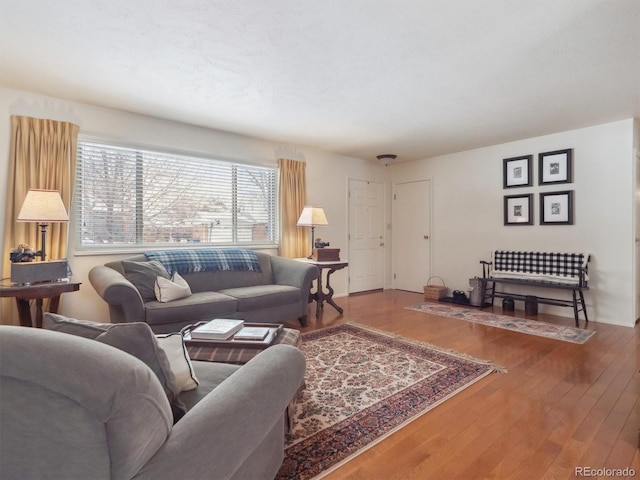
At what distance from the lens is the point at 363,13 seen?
198cm

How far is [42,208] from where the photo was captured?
8.89ft

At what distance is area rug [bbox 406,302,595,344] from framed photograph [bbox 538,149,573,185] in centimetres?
183

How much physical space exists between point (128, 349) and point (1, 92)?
3467 mm

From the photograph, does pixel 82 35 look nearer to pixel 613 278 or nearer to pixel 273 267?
pixel 273 267

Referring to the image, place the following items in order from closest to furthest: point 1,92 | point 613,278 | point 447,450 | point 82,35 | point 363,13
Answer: point 447,450, point 363,13, point 82,35, point 1,92, point 613,278

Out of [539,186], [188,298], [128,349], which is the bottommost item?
[188,298]

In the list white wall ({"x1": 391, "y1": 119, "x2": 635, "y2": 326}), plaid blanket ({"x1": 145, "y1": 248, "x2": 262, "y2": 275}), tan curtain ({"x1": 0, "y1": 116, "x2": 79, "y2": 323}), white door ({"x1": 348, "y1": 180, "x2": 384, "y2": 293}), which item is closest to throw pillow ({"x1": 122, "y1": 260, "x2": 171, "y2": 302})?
plaid blanket ({"x1": 145, "y1": 248, "x2": 262, "y2": 275})

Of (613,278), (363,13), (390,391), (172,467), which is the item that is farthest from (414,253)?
(172,467)

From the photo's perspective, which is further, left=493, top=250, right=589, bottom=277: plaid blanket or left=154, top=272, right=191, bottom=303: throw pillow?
left=493, top=250, right=589, bottom=277: plaid blanket

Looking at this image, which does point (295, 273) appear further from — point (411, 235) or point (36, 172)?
point (411, 235)

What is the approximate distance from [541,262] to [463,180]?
166 centimetres

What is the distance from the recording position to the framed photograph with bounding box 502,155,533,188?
4.56m

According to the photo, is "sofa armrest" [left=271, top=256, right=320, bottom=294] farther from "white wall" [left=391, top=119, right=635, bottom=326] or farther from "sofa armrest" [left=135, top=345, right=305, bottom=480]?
"white wall" [left=391, top=119, right=635, bottom=326]

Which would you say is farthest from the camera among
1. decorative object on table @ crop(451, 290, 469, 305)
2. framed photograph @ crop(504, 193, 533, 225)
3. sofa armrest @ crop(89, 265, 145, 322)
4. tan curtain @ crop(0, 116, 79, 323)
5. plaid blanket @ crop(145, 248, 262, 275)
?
decorative object on table @ crop(451, 290, 469, 305)
